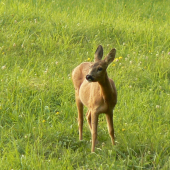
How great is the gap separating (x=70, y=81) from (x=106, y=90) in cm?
198

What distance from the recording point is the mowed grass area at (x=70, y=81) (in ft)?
15.5

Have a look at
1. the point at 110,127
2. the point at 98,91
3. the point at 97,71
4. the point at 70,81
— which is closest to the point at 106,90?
the point at 98,91

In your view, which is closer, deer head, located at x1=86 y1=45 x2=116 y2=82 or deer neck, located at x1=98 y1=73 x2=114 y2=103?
deer head, located at x1=86 y1=45 x2=116 y2=82

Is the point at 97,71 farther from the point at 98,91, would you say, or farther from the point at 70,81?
the point at 70,81

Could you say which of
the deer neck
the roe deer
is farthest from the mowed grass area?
the deer neck

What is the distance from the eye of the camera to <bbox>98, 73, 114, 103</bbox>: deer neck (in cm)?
454

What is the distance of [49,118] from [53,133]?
0.50m

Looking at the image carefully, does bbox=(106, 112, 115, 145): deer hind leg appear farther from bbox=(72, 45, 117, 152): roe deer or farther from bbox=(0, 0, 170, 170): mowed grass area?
bbox=(0, 0, 170, 170): mowed grass area

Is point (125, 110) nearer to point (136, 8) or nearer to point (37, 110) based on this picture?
point (37, 110)

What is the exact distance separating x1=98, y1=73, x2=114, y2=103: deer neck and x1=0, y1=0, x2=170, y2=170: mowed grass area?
60cm

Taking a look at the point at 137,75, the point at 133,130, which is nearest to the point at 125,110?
the point at 133,130

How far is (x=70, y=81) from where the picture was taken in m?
6.50

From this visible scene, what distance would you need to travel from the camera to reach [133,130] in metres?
5.16

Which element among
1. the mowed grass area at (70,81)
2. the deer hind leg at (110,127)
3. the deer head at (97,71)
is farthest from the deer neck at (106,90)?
the mowed grass area at (70,81)
